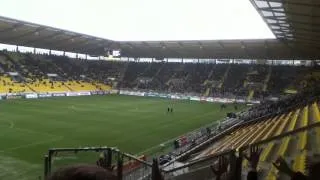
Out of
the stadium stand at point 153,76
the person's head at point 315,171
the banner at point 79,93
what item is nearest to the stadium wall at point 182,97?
the stadium stand at point 153,76

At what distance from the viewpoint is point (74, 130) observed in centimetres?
3097

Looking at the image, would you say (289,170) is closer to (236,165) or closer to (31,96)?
(236,165)

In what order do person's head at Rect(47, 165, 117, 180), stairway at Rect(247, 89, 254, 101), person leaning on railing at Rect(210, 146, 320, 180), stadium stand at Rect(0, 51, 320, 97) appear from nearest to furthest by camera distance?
person's head at Rect(47, 165, 117, 180)
person leaning on railing at Rect(210, 146, 320, 180)
stairway at Rect(247, 89, 254, 101)
stadium stand at Rect(0, 51, 320, 97)

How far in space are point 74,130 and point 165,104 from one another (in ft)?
91.2

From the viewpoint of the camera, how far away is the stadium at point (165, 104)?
8.55 meters

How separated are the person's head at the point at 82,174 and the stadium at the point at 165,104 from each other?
13 mm

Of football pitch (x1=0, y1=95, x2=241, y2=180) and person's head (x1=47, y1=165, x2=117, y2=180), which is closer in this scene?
person's head (x1=47, y1=165, x2=117, y2=180)

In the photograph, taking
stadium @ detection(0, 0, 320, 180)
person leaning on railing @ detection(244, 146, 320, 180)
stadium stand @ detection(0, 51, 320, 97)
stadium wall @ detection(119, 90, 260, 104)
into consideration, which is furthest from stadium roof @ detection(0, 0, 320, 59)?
person leaning on railing @ detection(244, 146, 320, 180)

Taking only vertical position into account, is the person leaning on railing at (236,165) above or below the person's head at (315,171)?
below

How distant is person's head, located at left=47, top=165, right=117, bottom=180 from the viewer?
74.2 inches

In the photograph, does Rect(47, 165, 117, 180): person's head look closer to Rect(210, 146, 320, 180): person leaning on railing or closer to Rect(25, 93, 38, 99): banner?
Rect(210, 146, 320, 180): person leaning on railing

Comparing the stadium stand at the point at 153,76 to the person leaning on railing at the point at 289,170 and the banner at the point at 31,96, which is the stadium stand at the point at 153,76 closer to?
the banner at the point at 31,96

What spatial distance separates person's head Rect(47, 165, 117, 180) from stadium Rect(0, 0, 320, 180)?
0.04 ft

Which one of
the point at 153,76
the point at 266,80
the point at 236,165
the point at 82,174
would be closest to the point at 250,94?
the point at 266,80
